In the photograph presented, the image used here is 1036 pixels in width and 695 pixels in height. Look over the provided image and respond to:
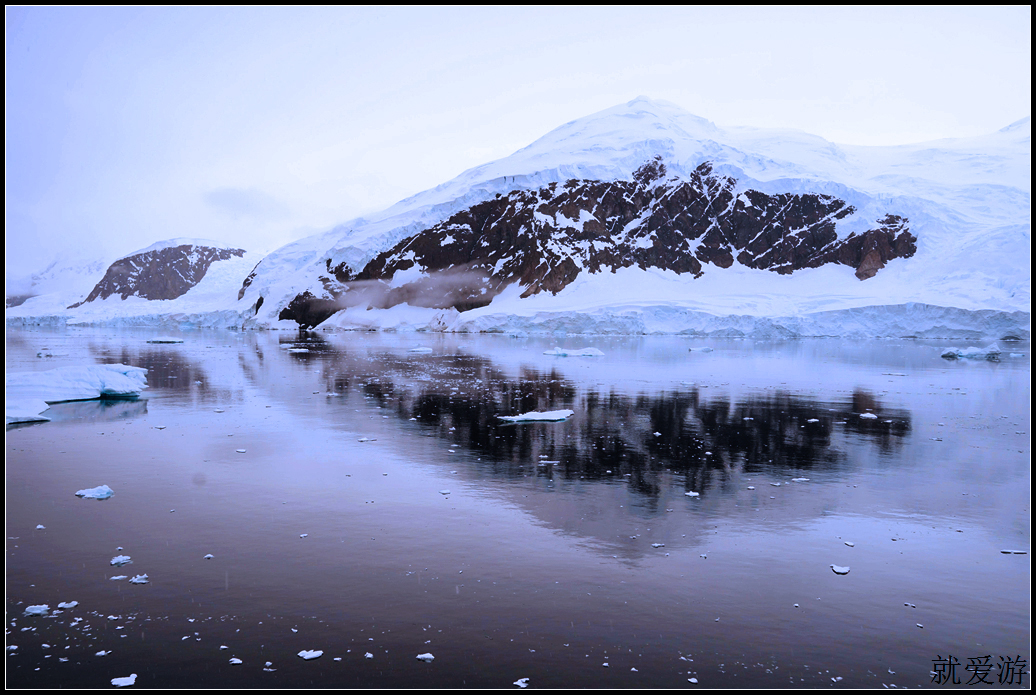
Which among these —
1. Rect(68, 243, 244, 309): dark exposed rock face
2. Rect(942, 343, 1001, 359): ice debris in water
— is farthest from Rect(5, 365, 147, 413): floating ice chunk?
Rect(68, 243, 244, 309): dark exposed rock face

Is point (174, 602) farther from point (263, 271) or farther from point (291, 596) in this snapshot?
point (263, 271)

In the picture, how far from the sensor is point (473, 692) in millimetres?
4871

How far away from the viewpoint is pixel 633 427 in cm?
1548

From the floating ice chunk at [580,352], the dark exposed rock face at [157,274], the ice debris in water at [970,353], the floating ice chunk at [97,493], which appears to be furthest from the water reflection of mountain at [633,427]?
the dark exposed rock face at [157,274]

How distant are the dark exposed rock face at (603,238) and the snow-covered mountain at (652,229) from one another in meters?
0.22

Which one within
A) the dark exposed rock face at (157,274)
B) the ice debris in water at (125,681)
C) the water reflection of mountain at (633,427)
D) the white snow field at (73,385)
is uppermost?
the dark exposed rock face at (157,274)

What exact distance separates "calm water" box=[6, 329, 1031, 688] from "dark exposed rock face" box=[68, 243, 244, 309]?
562 ft

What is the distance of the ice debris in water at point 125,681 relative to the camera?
4.88 meters

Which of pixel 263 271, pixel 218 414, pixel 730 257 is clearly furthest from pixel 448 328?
pixel 218 414

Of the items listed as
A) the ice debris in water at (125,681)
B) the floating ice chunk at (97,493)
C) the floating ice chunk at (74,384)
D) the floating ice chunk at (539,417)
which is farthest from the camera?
the floating ice chunk at (74,384)

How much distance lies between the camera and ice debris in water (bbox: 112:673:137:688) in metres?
4.88

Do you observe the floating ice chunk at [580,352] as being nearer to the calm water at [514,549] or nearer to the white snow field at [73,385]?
the calm water at [514,549]

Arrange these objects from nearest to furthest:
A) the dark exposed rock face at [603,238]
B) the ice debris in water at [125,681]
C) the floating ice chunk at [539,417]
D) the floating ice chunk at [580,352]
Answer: the ice debris in water at [125,681]
the floating ice chunk at [539,417]
the floating ice chunk at [580,352]
the dark exposed rock face at [603,238]

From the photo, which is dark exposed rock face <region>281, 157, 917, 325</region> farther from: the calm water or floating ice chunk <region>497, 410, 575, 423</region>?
the calm water
